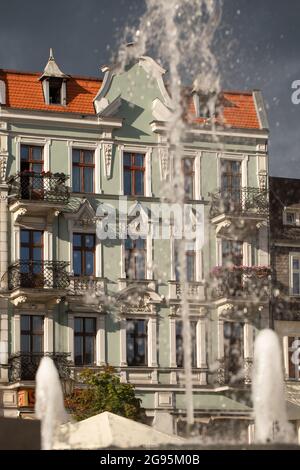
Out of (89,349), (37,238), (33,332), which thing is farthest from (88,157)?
(89,349)

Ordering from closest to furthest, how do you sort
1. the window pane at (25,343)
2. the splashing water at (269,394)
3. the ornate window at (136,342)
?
the splashing water at (269,394) → the window pane at (25,343) → the ornate window at (136,342)

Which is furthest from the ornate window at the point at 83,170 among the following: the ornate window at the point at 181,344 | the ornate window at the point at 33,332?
the ornate window at the point at 181,344

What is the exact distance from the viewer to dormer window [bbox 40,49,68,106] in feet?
149

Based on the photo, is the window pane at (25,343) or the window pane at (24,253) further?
the window pane at (24,253)

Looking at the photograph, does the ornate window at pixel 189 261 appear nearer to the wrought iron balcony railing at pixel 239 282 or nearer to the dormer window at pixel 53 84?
the wrought iron balcony railing at pixel 239 282

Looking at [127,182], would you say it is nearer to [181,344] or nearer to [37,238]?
[37,238]

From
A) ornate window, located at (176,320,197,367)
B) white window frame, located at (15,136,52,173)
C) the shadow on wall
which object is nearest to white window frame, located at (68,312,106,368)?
ornate window, located at (176,320,197,367)

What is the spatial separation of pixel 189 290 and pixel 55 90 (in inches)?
283

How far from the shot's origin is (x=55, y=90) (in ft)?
Answer: 150

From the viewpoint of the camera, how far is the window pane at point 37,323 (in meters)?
43.8

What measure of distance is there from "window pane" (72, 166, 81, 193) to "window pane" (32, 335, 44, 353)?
14.7 ft

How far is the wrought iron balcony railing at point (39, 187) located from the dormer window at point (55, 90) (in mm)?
2896
